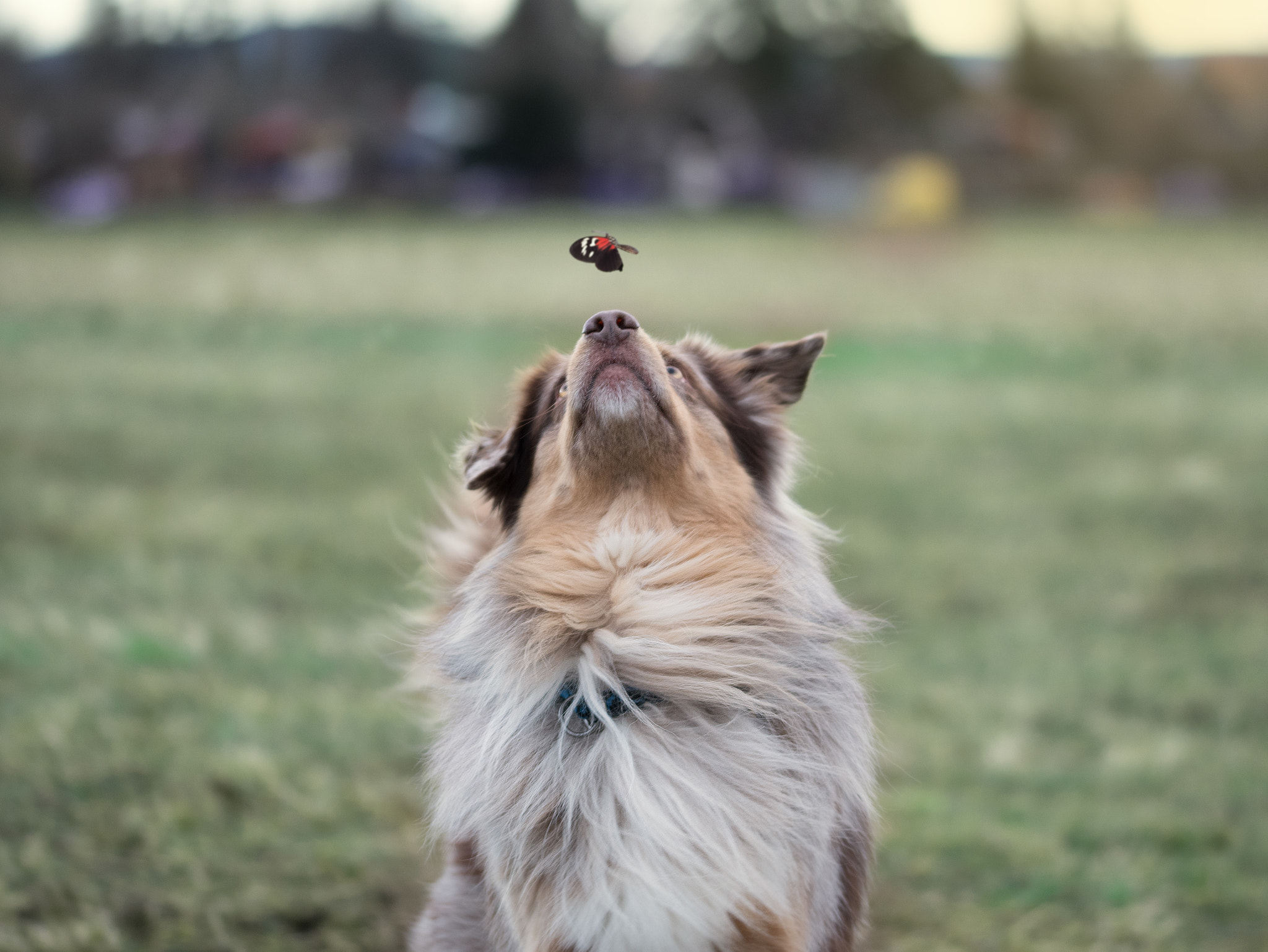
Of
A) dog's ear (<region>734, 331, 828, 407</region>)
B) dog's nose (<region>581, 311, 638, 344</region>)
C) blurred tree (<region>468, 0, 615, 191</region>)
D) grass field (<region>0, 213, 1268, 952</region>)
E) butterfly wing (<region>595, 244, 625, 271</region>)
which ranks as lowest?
grass field (<region>0, 213, 1268, 952</region>)

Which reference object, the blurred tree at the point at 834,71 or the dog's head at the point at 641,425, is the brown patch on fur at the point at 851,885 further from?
the blurred tree at the point at 834,71

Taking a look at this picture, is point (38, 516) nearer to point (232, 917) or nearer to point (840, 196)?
point (232, 917)

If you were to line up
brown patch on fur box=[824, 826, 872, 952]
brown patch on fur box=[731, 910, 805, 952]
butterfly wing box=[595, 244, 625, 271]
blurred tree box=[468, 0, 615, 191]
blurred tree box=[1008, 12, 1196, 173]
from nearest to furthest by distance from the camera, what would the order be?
butterfly wing box=[595, 244, 625, 271], brown patch on fur box=[731, 910, 805, 952], brown patch on fur box=[824, 826, 872, 952], blurred tree box=[468, 0, 615, 191], blurred tree box=[1008, 12, 1196, 173]

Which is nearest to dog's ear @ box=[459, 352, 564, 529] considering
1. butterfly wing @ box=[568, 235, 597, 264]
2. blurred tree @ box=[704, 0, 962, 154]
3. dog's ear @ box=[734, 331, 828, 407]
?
dog's ear @ box=[734, 331, 828, 407]

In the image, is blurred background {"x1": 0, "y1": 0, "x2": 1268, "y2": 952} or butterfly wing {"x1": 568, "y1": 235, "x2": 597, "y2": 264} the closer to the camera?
butterfly wing {"x1": 568, "y1": 235, "x2": 597, "y2": 264}

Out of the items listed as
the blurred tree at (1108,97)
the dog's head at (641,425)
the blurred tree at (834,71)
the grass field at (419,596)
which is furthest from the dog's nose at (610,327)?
the blurred tree at (834,71)

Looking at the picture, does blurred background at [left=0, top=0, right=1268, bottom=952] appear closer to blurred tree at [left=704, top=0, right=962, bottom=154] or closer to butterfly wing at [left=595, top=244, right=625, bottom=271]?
butterfly wing at [left=595, top=244, right=625, bottom=271]

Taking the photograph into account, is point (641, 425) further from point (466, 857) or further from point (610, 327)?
point (466, 857)
